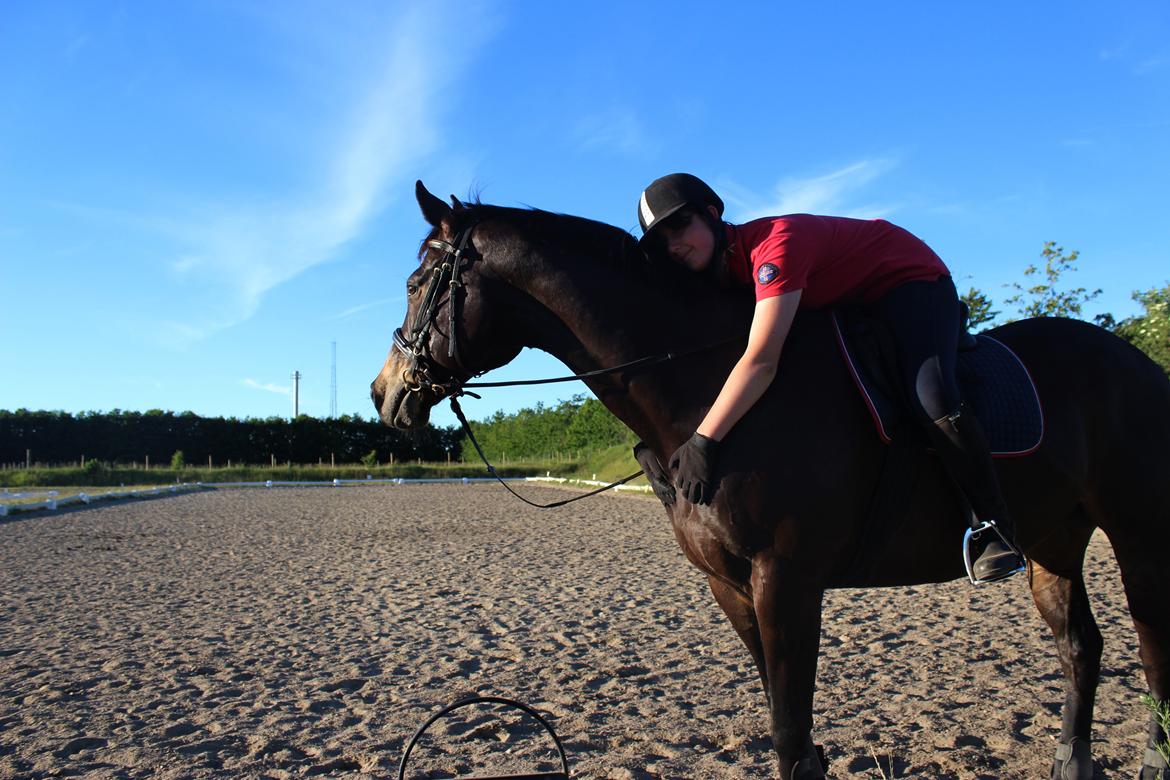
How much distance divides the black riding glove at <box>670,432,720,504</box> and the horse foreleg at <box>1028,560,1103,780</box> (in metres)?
1.99

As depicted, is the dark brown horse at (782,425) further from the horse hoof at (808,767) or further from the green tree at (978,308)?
the green tree at (978,308)

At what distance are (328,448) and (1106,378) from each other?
196ft

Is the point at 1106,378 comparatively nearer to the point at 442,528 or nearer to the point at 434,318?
the point at 434,318

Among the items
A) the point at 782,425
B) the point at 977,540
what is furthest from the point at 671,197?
the point at 977,540

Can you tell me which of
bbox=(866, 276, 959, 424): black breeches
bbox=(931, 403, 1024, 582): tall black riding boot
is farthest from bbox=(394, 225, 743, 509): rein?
bbox=(931, 403, 1024, 582): tall black riding boot

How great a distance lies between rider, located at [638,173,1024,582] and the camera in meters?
2.60

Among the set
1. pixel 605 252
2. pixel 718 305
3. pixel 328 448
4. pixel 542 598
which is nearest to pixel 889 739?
pixel 718 305

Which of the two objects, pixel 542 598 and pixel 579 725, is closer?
pixel 579 725

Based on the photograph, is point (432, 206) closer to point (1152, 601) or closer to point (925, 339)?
point (925, 339)

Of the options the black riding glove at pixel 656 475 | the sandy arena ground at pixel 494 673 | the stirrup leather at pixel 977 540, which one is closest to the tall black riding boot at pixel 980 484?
the stirrup leather at pixel 977 540

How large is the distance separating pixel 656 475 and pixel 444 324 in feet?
3.06

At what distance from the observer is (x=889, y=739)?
3.99 meters

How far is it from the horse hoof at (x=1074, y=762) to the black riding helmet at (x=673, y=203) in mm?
2565

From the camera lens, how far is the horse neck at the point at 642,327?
281 cm
